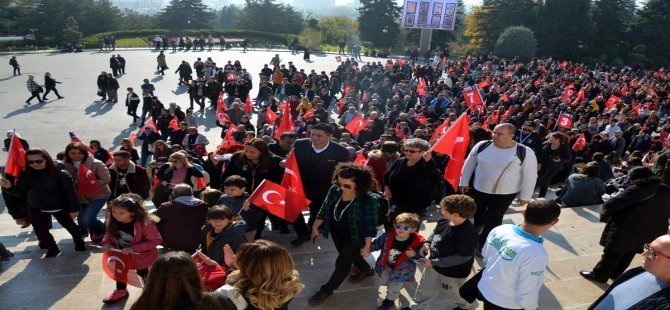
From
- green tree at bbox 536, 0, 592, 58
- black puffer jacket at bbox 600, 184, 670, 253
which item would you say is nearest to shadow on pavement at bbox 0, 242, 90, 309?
black puffer jacket at bbox 600, 184, 670, 253

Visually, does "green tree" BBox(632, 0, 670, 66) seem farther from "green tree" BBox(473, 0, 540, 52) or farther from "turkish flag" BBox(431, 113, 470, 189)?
"turkish flag" BBox(431, 113, 470, 189)

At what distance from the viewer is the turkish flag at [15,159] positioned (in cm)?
577

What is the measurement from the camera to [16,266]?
210 inches

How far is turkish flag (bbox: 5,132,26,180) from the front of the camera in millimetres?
5773

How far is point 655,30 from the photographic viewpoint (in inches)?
1898

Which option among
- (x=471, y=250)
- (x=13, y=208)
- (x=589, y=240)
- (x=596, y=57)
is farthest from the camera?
(x=596, y=57)

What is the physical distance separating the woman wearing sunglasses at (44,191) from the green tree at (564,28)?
52.7 metres

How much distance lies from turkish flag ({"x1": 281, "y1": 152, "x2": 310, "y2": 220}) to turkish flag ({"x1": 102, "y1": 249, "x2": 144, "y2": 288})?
1819mm

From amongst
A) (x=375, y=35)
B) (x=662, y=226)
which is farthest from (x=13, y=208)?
(x=375, y=35)

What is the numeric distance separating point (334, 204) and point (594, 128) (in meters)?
10.5

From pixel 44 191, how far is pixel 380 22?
5680cm

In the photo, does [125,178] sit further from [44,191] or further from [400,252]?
[400,252]

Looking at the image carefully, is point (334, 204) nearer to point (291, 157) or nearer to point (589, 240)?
point (291, 157)

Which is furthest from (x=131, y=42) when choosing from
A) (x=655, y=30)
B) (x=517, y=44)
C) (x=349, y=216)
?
(x=655, y=30)
